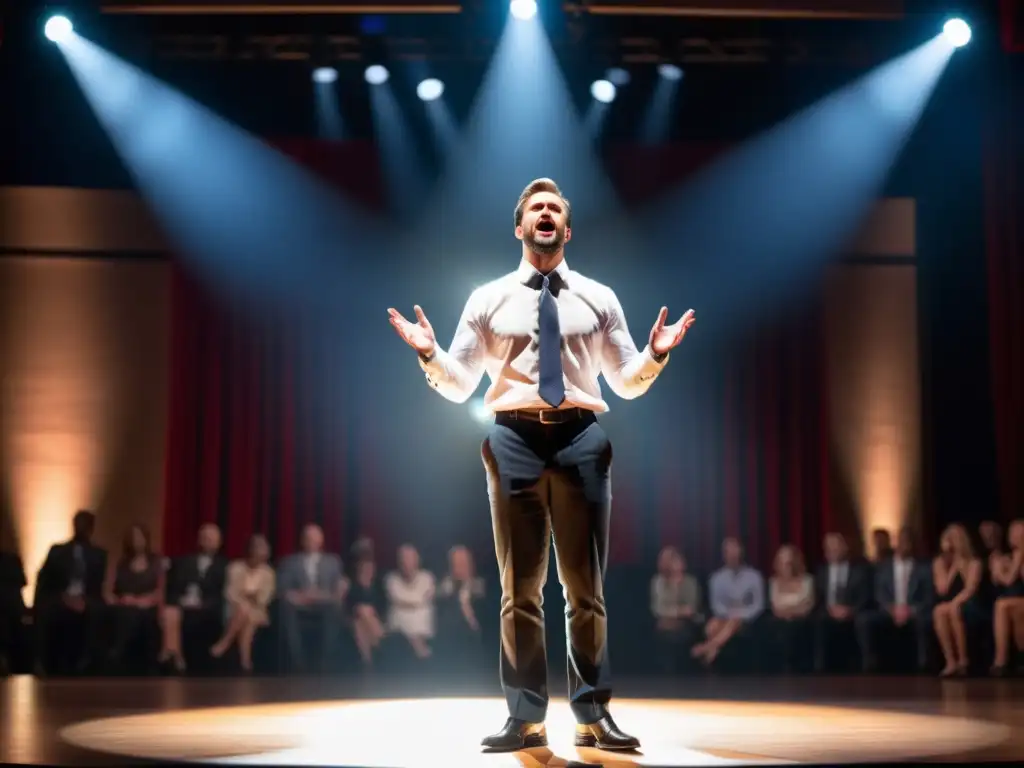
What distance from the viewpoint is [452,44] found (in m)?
8.73

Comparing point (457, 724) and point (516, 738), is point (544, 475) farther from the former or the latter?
point (457, 724)

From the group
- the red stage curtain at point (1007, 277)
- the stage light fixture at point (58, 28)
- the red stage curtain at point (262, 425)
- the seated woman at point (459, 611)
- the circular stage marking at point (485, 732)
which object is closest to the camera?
the circular stage marking at point (485, 732)

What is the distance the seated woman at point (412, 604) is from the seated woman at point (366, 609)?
0.07 m

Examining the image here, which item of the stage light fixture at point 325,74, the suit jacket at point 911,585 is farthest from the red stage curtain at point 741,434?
the stage light fixture at point 325,74

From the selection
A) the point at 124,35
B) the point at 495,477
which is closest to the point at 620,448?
the point at 124,35

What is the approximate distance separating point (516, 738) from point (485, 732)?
25.0 inches

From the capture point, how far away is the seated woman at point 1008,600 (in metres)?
7.50

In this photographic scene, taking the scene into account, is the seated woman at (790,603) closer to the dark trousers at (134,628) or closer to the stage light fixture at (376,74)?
the dark trousers at (134,628)

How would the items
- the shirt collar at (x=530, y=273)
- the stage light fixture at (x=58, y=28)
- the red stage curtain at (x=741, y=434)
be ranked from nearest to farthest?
1. the shirt collar at (x=530, y=273)
2. the stage light fixture at (x=58, y=28)
3. the red stage curtain at (x=741, y=434)

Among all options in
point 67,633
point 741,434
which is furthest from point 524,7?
point 67,633

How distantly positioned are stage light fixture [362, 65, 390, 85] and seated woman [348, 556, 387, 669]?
3.40m

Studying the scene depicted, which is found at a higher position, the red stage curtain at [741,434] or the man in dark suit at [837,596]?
the red stage curtain at [741,434]

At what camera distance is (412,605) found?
318 inches

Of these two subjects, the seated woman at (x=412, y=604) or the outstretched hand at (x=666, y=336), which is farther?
the seated woman at (x=412, y=604)
